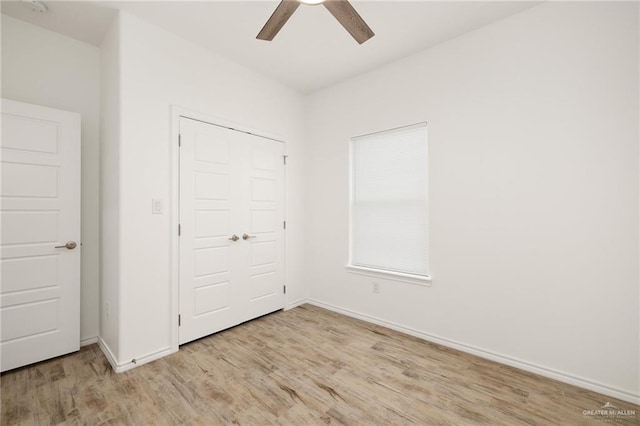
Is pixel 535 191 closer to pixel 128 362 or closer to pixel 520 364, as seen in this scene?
pixel 520 364

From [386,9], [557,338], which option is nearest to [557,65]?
[386,9]

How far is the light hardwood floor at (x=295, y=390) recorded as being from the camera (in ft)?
5.75

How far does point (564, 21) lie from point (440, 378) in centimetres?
285

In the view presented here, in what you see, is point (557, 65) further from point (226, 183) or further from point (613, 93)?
point (226, 183)

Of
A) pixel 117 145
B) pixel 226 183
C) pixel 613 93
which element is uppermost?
pixel 613 93

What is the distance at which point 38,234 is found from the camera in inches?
91.4

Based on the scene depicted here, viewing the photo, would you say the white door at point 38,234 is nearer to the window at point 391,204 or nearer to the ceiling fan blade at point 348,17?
the ceiling fan blade at point 348,17

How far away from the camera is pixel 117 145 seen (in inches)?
91.9

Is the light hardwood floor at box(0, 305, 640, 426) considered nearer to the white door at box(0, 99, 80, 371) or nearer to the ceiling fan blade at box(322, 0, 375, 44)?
the white door at box(0, 99, 80, 371)

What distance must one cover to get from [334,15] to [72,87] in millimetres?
2539

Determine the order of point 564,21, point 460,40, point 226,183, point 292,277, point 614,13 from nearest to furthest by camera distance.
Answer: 1. point 614,13
2. point 564,21
3. point 460,40
4. point 226,183
5. point 292,277

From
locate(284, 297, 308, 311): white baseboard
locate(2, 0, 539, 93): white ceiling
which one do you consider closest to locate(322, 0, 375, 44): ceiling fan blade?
locate(2, 0, 539, 93): white ceiling

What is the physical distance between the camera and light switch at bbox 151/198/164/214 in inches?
96.7

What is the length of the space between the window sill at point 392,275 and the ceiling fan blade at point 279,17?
247cm
